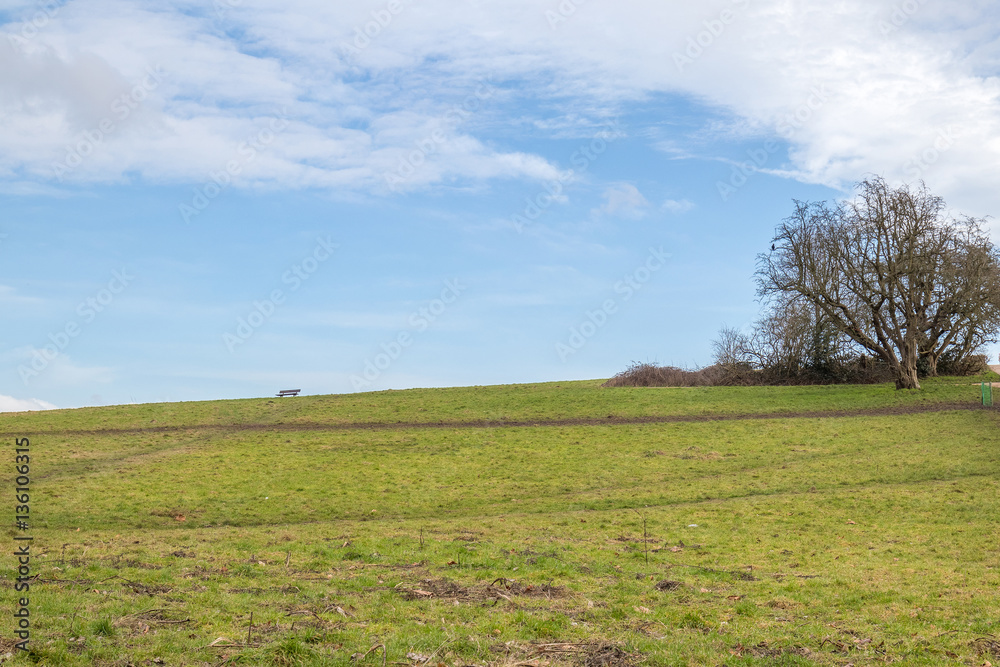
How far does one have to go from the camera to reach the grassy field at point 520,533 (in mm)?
10273

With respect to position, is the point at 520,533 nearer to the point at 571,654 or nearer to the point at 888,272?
the point at 571,654

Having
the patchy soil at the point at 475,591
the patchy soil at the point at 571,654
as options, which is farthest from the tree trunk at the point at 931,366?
the patchy soil at the point at 571,654

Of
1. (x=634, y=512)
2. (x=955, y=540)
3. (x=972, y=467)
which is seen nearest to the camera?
(x=955, y=540)

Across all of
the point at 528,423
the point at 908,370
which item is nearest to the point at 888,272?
the point at 908,370

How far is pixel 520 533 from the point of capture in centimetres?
1939

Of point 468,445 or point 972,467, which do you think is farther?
point 468,445

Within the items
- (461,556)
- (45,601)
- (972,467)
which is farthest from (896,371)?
(45,601)

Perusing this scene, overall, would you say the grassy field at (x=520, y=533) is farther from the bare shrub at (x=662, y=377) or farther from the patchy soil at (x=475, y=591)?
the bare shrub at (x=662, y=377)

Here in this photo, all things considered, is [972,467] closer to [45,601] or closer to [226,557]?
[226,557]

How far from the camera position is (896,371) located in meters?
46.3

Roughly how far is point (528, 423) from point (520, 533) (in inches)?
Answer: 767

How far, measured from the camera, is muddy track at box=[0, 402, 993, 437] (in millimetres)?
37672

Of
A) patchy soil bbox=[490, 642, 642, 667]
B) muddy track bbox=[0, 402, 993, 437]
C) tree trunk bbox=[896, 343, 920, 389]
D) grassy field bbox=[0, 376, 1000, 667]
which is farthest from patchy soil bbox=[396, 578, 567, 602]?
tree trunk bbox=[896, 343, 920, 389]

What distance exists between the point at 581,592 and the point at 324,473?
17.2m
